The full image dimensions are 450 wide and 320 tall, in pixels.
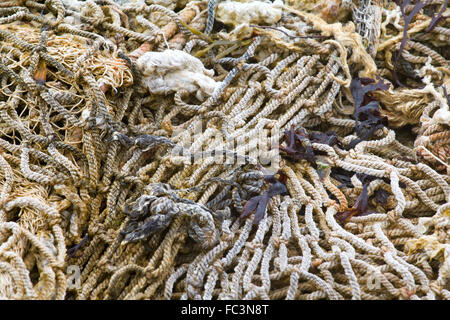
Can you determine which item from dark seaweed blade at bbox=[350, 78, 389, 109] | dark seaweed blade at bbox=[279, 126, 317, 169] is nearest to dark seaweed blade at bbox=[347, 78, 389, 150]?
dark seaweed blade at bbox=[350, 78, 389, 109]

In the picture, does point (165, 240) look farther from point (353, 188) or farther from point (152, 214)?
point (353, 188)

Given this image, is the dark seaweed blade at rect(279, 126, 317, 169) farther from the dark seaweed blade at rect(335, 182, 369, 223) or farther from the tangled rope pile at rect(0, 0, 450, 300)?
the dark seaweed blade at rect(335, 182, 369, 223)

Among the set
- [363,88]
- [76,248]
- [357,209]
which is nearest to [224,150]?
[357,209]

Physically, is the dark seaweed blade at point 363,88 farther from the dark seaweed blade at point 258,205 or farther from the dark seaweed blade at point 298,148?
the dark seaweed blade at point 258,205

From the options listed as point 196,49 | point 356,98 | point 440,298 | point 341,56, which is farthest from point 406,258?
point 196,49

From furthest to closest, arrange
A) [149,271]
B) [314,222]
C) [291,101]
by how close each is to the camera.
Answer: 1. [291,101]
2. [314,222]
3. [149,271]

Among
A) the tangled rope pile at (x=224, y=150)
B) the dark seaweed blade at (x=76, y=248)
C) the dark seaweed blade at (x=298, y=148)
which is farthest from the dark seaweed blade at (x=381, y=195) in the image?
the dark seaweed blade at (x=76, y=248)

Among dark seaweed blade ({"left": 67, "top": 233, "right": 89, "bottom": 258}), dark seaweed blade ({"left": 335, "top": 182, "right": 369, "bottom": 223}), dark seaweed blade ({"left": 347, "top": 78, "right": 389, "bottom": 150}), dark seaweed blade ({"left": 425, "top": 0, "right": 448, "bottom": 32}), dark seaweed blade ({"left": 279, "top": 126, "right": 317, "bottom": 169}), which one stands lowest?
dark seaweed blade ({"left": 67, "top": 233, "right": 89, "bottom": 258})
